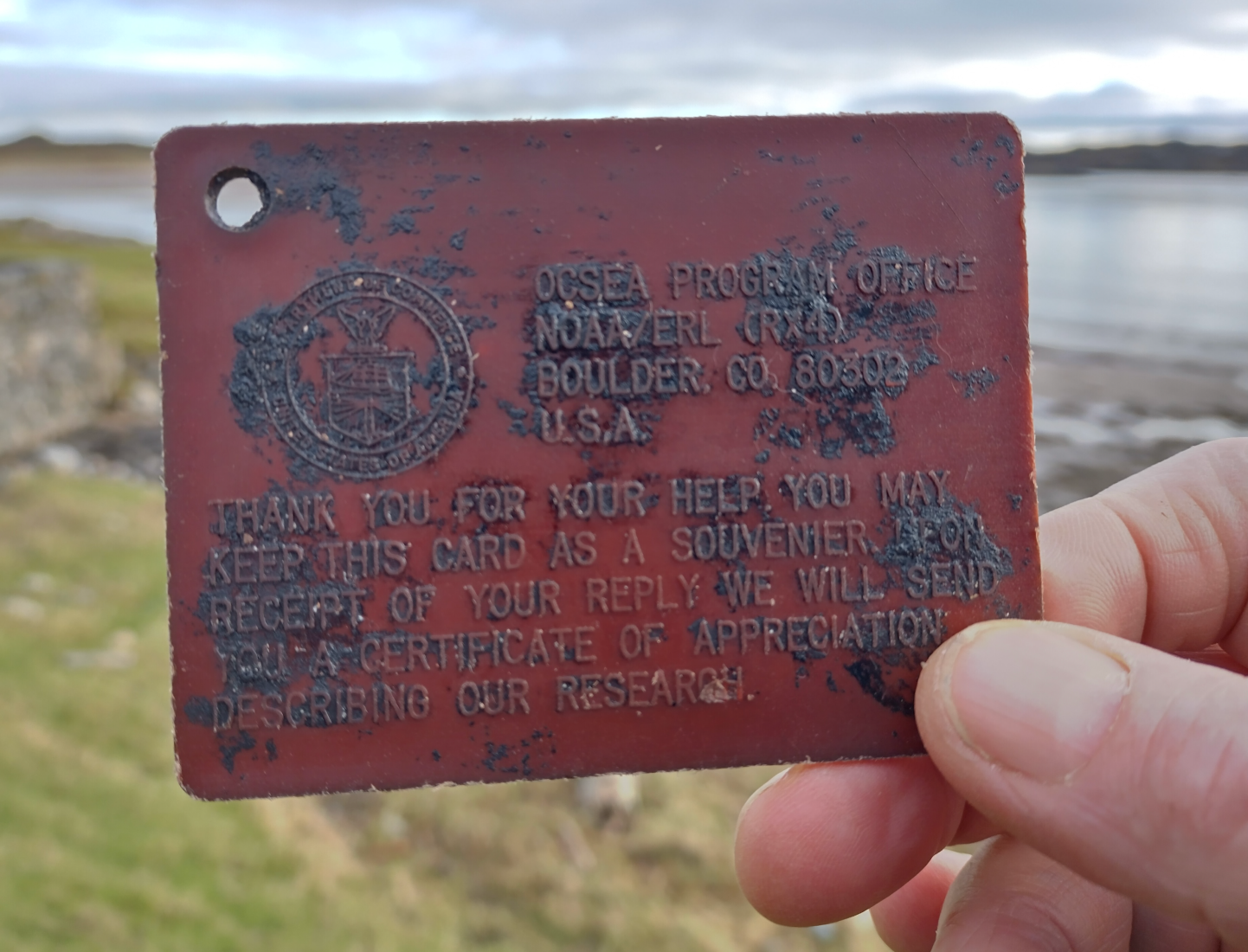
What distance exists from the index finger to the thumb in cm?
67

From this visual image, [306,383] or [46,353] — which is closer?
[306,383]

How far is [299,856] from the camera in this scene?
3.23 m

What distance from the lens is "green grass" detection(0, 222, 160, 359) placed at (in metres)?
15.3

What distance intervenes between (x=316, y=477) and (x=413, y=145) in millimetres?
697

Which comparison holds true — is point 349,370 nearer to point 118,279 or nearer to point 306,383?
point 306,383

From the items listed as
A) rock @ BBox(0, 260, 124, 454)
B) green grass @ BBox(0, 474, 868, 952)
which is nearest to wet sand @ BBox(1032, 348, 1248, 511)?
green grass @ BBox(0, 474, 868, 952)

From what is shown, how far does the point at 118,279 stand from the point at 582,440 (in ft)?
65.7

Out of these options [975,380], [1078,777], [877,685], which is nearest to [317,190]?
[975,380]

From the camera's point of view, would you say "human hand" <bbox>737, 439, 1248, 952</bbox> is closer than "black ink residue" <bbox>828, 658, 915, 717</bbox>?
Yes

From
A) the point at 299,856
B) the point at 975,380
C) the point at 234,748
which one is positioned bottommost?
the point at 299,856

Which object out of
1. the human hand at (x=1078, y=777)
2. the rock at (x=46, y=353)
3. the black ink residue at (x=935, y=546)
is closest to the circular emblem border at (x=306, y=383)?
the black ink residue at (x=935, y=546)

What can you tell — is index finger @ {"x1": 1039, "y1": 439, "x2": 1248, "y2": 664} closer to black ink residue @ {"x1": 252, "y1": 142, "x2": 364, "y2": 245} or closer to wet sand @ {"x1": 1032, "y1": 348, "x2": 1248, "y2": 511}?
black ink residue @ {"x1": 252, "y1": 142, "x2": 364, "y2": 245}

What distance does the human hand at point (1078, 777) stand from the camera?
1.45 meters

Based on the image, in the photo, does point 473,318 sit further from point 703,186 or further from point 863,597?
point 863,597
